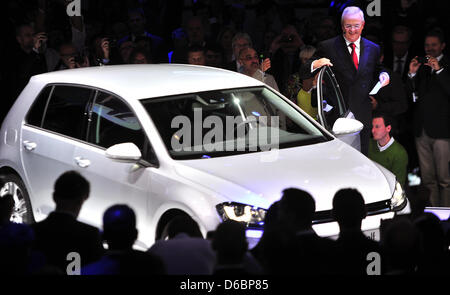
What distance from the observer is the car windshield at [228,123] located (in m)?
7.47

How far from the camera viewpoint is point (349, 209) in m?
5.64

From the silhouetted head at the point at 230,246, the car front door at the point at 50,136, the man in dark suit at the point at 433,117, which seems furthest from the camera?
the man in dark suit at the point at 433,117

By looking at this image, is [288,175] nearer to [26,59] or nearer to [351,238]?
[351,238]

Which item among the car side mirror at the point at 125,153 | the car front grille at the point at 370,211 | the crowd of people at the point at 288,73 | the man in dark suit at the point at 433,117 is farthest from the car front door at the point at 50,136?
the man in dark suit at the point at 433,117

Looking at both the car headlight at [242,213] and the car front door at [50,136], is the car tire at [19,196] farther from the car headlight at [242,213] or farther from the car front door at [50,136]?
the car headlight at [242,213]

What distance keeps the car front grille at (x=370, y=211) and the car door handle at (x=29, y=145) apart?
9.69 ft

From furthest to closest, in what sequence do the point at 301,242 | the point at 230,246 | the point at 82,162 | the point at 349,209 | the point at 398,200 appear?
the point at 82,162, the point at 398,200, the point at 349,209, the point at 301,242, the point at 230,246

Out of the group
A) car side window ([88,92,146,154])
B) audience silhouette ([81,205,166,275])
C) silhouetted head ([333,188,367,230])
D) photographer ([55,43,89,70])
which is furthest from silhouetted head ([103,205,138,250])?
photographer ([55,43,89,70])

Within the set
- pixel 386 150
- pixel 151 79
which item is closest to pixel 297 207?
pixel 151 79

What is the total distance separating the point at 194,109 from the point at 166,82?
40 cm

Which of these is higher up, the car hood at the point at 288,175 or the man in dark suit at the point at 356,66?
the man in dark suit at the point at 356,66

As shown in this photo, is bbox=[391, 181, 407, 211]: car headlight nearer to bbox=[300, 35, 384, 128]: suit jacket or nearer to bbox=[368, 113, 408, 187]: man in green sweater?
bbox=[300, 35, 384, 128]: suit jacket

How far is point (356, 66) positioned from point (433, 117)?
1.45 metres
